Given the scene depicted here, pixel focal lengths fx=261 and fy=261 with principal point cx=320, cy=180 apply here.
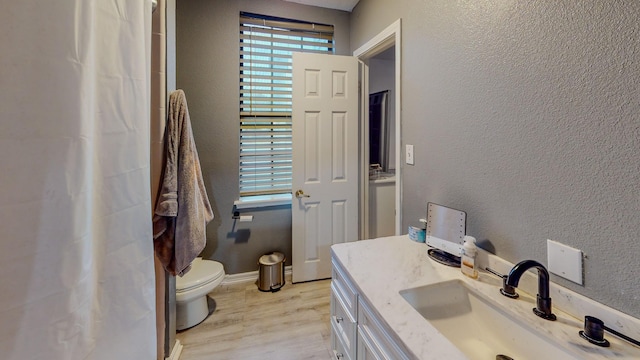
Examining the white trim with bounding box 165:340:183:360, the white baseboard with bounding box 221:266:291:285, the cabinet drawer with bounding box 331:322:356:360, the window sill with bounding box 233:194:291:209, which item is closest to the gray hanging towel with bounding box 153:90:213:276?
the white trim with bounding box 165:340:183:360

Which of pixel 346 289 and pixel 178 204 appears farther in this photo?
pixel 178 204

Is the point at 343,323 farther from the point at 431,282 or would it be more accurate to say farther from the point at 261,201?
the point at 261,201

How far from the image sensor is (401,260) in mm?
1192

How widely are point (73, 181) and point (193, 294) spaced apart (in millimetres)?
1433

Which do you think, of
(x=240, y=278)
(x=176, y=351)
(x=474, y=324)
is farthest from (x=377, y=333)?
(x=240, y=278)

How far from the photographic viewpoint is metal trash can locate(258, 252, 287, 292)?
2.30 metres

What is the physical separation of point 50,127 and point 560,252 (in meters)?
1.44

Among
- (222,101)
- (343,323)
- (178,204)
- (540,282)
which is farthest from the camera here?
(222,101)

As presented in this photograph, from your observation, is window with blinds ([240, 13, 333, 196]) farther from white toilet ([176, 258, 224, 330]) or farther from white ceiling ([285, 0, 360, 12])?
white toilet ([176, 258, 224, 330])

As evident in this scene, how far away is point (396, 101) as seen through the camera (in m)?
1.75

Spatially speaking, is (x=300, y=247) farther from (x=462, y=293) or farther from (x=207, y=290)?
(x=462, y=293)

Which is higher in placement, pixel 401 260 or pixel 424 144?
pixel 424 144

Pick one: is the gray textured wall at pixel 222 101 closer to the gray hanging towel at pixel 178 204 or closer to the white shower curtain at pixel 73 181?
the gray hanging towel at pixel 178 204

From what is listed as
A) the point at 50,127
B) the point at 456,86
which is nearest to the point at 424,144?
the point at 456,86
